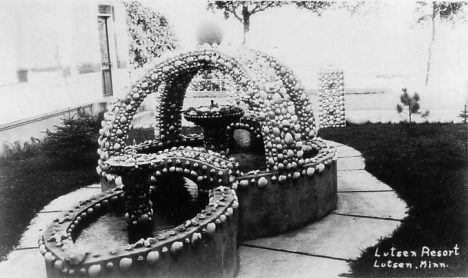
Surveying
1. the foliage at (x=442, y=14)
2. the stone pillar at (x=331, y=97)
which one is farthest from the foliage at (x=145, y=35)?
the foliage at (x=442, y=14)

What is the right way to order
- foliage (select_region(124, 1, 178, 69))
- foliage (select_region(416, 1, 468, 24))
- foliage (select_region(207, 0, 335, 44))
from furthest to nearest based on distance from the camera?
foliage (select_region(124, 1, 178, 69)) < foliage (select_region(207, 0, 335, 44)) < foliage (select_region(416, 1, 468, 24))

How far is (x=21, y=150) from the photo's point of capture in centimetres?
932

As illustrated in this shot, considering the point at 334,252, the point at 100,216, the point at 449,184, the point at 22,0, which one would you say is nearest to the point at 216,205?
the point at 100,216

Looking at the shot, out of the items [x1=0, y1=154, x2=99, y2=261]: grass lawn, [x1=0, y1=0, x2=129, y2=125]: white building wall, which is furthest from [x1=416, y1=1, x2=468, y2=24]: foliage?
[x1=0, y1=154, x2=99, y2=261]: grass lawn

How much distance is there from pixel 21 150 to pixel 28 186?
183cm

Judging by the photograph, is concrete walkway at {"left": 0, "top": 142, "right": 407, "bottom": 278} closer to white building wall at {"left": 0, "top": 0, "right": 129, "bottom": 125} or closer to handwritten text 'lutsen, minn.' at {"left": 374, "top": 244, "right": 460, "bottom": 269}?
handwritten text 'lutsen, minn.' at {"left": 374, "top": 244, "right": 460, "bottom": 269}

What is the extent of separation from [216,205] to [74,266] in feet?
4.77

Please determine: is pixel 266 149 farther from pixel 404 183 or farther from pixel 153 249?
pixel 404 183

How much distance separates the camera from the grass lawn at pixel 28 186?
238 inches

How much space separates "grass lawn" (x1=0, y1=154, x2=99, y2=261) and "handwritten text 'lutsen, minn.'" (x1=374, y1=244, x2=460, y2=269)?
4008 mm

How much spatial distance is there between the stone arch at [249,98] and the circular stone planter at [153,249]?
3.14 feet

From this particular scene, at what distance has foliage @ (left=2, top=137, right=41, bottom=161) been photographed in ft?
29.5

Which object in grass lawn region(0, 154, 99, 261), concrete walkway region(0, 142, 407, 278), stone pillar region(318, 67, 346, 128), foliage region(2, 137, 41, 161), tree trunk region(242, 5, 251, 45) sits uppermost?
Answer: tree trunk region(242, 5, 251, 45)

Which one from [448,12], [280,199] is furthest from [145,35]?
[280,199]
